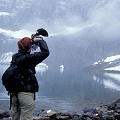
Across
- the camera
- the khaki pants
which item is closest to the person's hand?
the camera

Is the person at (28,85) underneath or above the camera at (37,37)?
underneath

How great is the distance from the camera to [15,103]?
4.61 m

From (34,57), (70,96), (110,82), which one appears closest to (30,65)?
(34,57)

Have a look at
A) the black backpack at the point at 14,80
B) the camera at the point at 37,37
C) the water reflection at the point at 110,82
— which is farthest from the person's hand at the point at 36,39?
the water reflection at the point at 110,82

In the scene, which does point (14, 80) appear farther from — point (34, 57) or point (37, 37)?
point (37, 37)

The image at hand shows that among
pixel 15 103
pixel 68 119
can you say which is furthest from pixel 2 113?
pixel 15 103

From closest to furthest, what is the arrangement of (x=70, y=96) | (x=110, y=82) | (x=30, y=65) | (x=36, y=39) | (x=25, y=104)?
(x=25, y=104) → (x=30, y=65) → (x=36, y=39) → (x=70, y=96) → (x=110, y=82)

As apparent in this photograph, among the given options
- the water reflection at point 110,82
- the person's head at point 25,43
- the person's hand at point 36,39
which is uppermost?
the water reflection at point 110,82

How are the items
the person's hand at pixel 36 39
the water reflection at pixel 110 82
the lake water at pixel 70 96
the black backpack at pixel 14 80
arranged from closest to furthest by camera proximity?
1. the black backpack at pixel 14 80
2. the person's hand at pixel 36 39
3. the lake water at pixel 70 96
4. the water reflection at pixel 110 82

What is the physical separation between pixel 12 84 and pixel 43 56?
939mm

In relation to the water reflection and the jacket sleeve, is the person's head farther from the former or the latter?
the water reflection

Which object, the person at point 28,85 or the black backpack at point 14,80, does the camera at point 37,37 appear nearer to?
the person at point 28,85

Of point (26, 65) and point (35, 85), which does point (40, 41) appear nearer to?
point (26, 65)

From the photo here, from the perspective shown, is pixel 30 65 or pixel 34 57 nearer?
pixel 34 57
